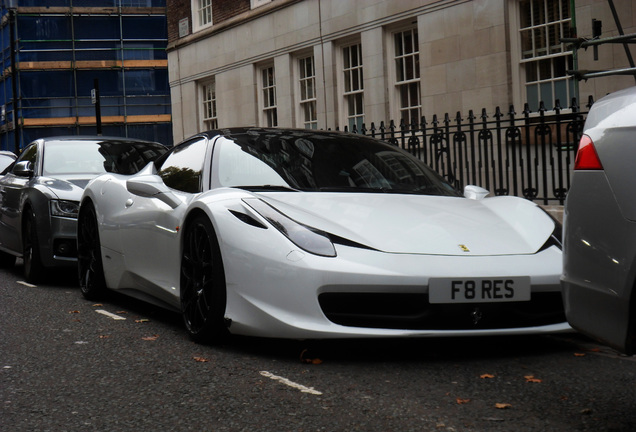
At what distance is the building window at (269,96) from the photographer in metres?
23.2

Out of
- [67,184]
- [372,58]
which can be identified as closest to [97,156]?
[67,184]

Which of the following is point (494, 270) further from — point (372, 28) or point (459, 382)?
point (372, 28)

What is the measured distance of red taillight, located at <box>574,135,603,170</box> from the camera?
3.75 metres

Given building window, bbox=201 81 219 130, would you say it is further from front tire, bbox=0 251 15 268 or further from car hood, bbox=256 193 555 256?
car hood, bbox=256 193 555 256

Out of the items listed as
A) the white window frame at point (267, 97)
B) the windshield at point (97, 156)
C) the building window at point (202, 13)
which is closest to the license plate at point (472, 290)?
the windshield at point (97, 156)

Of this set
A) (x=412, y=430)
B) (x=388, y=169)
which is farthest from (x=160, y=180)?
(x=412, y=430)

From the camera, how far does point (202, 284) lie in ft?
19.3

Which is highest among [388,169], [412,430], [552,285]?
[388,169]

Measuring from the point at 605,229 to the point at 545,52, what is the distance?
37.4ft

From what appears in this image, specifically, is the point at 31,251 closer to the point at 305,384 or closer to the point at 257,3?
the point at 305,384

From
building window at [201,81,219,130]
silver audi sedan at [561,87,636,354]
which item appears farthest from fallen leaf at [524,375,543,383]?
building window at [201,81,219,130]

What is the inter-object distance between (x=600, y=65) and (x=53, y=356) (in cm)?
966

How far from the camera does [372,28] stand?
1881cm

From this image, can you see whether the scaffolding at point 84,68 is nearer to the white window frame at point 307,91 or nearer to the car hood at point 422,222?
the white window frame at point 307,91
